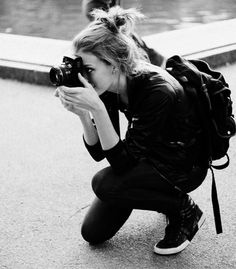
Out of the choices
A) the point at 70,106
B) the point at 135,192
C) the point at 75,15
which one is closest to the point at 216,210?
the point at 135,192

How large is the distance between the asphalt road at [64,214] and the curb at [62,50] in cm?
97

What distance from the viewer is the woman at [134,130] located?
2.21 m

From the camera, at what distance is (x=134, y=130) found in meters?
2.31

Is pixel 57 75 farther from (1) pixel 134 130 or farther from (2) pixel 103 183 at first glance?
(2) pixel 103 183

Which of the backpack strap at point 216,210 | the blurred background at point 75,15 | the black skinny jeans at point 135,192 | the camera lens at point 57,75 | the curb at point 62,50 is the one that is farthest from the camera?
the blurred background at point 75,15

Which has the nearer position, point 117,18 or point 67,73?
point 67,73

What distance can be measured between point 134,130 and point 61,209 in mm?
785

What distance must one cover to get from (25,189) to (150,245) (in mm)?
899

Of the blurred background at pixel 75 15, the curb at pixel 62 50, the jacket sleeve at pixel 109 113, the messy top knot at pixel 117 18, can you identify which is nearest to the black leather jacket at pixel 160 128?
the jacket sleeve at pixel 109 113

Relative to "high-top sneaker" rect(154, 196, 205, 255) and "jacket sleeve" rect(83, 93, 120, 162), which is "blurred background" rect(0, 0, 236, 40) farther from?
"high-top sneaker" rect(154, 196, 205, 255)

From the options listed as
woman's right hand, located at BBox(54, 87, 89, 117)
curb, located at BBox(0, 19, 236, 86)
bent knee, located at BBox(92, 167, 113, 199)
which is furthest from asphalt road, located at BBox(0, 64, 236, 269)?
curb, located at BBox(0, 19, 236, 86)

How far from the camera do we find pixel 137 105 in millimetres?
2273

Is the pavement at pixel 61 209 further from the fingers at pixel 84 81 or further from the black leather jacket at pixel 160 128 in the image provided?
the fingers at pixel 84 81

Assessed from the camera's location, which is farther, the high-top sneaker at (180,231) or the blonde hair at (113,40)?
the high-top sneaker at (180,231)
